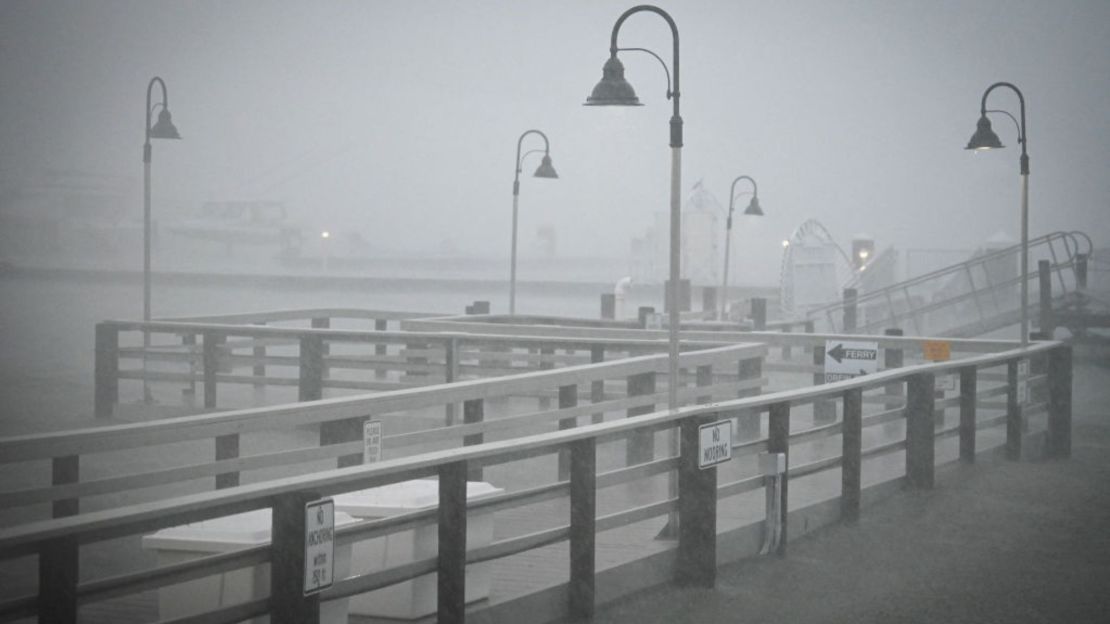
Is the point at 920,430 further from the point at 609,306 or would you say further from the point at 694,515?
the point at 609,306

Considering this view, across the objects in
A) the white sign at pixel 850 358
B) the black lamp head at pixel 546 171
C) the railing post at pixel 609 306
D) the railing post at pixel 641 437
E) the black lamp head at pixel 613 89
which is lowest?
the railing post at pixel 641 437

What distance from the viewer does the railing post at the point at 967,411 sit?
44.1 feet

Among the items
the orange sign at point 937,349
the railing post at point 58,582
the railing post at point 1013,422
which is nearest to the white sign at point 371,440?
the railing post at point 58,582

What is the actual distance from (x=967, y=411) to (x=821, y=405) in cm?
307

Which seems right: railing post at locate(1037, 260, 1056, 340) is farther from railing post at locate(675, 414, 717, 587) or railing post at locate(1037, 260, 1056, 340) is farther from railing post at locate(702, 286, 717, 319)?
railing post at locate(675, 414, 717, 587)

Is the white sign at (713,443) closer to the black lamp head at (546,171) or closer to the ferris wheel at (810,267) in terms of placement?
the black lamp head at (546,171)

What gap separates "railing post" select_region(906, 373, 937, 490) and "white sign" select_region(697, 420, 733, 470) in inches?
147

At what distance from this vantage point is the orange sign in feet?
56.2

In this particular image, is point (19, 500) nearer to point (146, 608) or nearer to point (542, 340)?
point (146, 608)

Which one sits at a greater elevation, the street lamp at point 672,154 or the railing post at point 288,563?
the street lamp at point 672,154

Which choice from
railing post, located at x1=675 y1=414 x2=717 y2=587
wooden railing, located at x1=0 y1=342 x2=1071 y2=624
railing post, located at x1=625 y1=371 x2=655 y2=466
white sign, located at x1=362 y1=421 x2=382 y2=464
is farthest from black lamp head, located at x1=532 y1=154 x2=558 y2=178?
railing post, located at x1=675 y1=414 x2=717 y2=587

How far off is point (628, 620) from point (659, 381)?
454 inches

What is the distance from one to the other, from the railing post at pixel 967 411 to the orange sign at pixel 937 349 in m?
3.47

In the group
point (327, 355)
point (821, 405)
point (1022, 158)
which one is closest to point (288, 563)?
point (327, 355)
